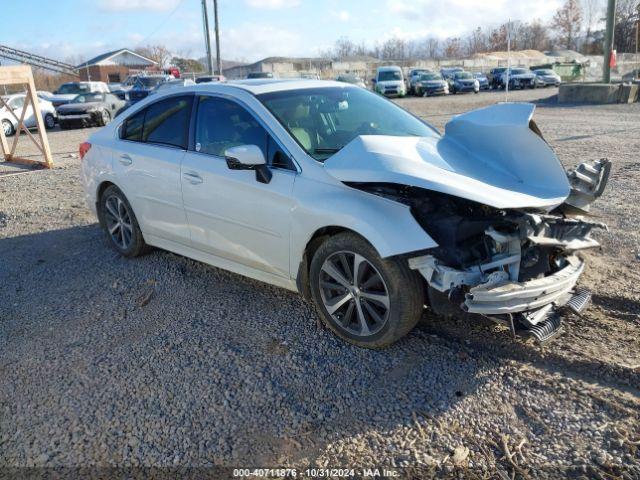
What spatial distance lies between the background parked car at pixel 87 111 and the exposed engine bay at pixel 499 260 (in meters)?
19.9

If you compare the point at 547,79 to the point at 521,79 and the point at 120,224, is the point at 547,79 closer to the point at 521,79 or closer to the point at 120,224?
the point at 521,79

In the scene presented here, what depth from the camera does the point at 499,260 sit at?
3326 millimetres

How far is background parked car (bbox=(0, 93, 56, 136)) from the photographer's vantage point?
19.3 metres

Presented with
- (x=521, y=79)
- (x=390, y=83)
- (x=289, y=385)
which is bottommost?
(x=289, y=385)

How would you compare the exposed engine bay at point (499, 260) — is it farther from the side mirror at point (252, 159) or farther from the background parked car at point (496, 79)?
the background parked car at point (496, 79)

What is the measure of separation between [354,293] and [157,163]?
2303mm

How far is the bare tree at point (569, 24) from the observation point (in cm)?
9211

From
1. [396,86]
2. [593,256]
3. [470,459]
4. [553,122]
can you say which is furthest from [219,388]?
[396,86]

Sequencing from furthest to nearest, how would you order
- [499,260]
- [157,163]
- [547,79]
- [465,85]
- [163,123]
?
[547,79] < [465,85] < [163,123] < [157,163] < [499,260]

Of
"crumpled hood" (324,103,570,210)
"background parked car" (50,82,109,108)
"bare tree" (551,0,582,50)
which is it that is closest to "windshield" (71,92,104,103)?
"background parked car" (50,82,109,108)

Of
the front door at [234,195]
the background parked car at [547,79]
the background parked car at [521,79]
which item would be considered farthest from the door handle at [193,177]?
the background parked car at [547,79]

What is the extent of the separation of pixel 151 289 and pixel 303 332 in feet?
5.50

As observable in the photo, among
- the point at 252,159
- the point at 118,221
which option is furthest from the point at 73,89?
the point at 252,159

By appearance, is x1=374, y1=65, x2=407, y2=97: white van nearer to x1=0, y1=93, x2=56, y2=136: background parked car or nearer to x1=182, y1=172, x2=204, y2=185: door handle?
x1=0, y1=93, x2=56, y2=136: background parked car
